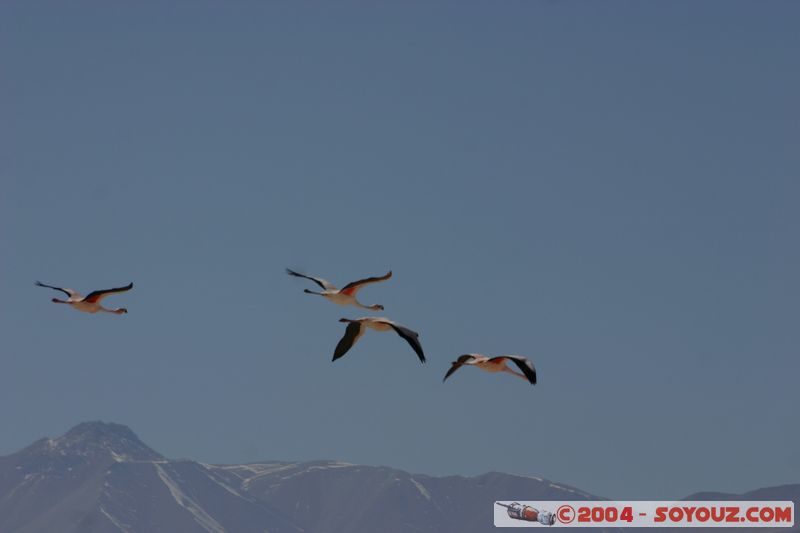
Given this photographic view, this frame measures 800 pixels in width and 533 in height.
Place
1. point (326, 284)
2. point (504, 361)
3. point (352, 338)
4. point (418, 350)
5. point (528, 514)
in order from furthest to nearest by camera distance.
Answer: point (528, 514)
point (326, 284)
point (504, 361)
point (352, 338)
point (418, 350)

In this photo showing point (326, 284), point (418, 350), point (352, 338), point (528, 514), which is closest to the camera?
point (418, 350)

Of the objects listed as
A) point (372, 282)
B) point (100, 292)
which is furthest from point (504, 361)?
point (100, 292)

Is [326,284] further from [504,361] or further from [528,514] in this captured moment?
[528,514]

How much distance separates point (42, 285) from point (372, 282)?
18372 mm

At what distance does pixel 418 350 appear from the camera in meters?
73.4

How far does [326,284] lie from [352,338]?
45.4 ft

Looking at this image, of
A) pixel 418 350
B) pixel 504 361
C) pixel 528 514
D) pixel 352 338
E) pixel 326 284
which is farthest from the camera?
pixel 528 514

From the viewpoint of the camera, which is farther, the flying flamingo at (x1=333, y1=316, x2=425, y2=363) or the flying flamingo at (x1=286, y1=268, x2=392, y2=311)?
the flying flamingo at (x1=286, y1=268, x2=392, y2=311)

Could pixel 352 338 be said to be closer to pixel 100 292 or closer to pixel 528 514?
pixel 100 292

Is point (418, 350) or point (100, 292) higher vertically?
point (100, 292)

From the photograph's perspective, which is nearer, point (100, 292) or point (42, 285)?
point (42, 285)

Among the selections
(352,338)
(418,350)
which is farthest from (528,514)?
(418,350)

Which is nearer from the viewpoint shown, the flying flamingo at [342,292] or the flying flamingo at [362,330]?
the flying flamingo at [362,330]

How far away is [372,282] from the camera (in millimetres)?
90688
